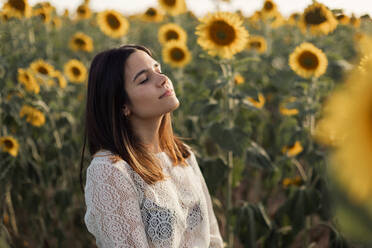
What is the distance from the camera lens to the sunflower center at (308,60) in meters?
2.43

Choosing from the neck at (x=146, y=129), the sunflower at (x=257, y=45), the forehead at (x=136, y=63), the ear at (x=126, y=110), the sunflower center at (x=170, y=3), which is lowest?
the neck at (x=146, y=129)

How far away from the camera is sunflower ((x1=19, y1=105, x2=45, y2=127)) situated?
253 centimetres

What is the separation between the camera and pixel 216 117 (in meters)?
2.34

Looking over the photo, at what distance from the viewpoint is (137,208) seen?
1342 millimetres

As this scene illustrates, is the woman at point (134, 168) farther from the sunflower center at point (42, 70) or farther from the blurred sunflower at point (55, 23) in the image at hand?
the blurred sunflower at point (55, 23)

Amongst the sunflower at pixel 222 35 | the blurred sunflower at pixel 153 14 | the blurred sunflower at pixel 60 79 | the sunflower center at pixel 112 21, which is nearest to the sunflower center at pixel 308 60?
the sunflower at pixel 222 35

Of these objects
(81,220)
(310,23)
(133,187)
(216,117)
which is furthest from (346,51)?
(133,187)

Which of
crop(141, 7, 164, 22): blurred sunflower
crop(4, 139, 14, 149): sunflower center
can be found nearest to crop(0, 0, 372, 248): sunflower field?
crop(4, 139, 14, 149): sunflower center

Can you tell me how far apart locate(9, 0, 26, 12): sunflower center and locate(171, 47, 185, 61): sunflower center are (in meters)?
1.35

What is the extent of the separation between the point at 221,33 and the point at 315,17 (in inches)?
30.1

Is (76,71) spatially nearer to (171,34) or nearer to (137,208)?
(171,34)

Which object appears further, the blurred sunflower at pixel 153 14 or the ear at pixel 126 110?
the blurred sunflower at pixel 153 14

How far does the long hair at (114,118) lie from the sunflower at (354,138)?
48.1 inches

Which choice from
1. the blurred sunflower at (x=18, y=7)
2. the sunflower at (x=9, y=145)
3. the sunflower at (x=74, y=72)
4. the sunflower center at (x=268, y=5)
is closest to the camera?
the sunflower at (x=9, y=145)
